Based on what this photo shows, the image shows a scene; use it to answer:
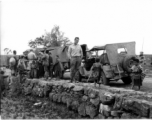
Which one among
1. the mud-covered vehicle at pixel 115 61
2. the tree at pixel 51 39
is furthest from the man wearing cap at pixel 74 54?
the tree at pixel 51 39

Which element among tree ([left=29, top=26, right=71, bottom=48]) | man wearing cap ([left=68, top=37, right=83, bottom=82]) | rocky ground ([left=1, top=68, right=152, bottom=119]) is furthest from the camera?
tree ([left=29, top=26, right=71, bottom=48])

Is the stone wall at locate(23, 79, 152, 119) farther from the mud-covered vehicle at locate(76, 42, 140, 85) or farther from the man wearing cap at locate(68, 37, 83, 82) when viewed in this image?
the mud-covered vehicle at locate(76, 42, 140, 85)

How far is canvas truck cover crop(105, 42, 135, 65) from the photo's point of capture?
9.45 meters

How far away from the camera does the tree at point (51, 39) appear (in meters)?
37.0

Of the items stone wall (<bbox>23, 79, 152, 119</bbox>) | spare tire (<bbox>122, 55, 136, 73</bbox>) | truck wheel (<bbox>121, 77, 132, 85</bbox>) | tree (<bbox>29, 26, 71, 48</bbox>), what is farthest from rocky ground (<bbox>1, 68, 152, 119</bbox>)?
tree (<bbox>29, 26, 71, 48</bbox>)

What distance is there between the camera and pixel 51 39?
123 ft

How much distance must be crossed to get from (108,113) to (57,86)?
353 cm

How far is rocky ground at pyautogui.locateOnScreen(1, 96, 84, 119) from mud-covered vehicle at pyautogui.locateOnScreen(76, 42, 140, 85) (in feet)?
7.15

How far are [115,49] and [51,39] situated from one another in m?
28.6

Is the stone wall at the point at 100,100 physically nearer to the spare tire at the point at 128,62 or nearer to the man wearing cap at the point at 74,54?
the man wearing cap at the point at 74,54

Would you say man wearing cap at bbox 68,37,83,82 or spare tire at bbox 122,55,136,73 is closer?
man wearing cap at bbox 68,37,83,82

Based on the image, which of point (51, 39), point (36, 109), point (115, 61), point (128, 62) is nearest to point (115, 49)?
point (115, 61)

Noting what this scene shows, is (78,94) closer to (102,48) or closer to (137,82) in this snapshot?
(137,82)

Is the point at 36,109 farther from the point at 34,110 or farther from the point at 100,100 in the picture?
the point at 100,100
